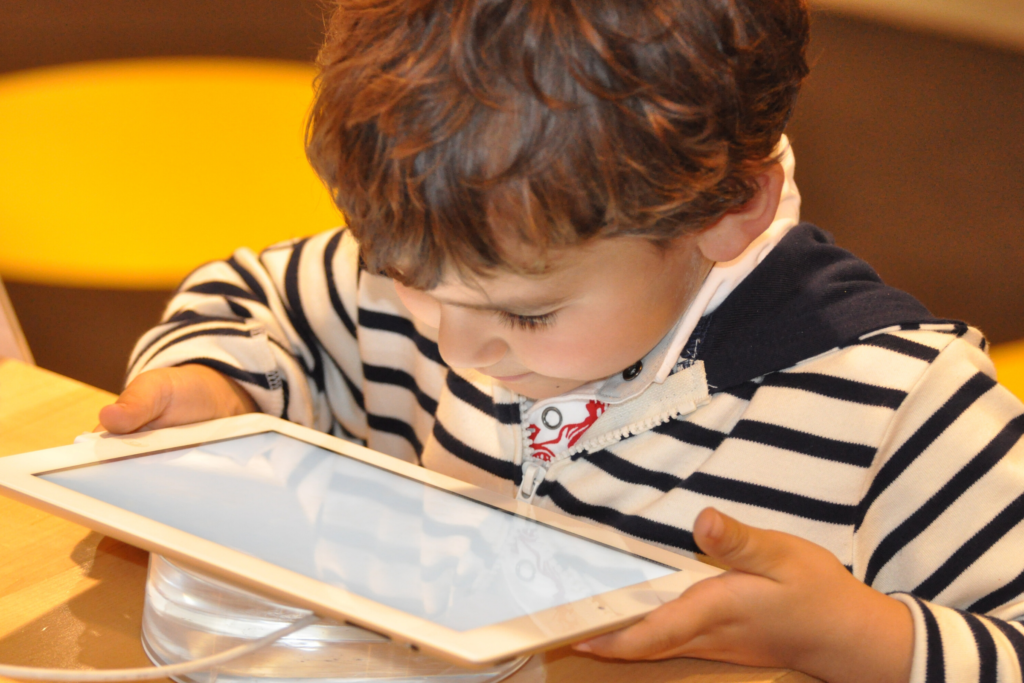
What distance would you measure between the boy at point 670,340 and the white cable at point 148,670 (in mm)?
145

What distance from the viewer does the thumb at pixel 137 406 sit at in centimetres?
53

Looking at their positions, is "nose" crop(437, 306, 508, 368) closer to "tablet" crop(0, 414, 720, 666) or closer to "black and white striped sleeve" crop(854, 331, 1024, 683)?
"tablet" crop(0, 414, 720, 666)

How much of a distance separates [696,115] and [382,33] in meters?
0.16

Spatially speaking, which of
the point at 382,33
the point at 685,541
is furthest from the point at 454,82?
the point at 685,541

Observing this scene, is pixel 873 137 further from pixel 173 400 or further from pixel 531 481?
pixel 173 400

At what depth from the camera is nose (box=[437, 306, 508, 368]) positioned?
1.66ft

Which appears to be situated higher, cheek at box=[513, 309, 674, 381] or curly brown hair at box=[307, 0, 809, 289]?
curly brown hair at box=[307, 0, 809, 289]

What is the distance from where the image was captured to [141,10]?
120 cm

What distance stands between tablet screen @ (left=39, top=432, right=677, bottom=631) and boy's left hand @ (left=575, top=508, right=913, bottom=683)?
0.03m

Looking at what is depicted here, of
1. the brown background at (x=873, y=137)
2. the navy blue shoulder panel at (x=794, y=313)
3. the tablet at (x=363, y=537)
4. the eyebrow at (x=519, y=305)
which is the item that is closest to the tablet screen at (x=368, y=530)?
the tablet at (x=363, y=537)

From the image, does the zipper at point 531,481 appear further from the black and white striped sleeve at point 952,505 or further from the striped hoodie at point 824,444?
the black and white striped sleeve at point 952,505

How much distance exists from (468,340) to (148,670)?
0.23 meters

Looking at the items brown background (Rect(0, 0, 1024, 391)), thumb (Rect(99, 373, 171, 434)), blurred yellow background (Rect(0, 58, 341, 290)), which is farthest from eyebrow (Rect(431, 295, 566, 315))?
blurred yellow background (Rect(0, 58, 341, 290))

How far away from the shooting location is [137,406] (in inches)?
21.8
